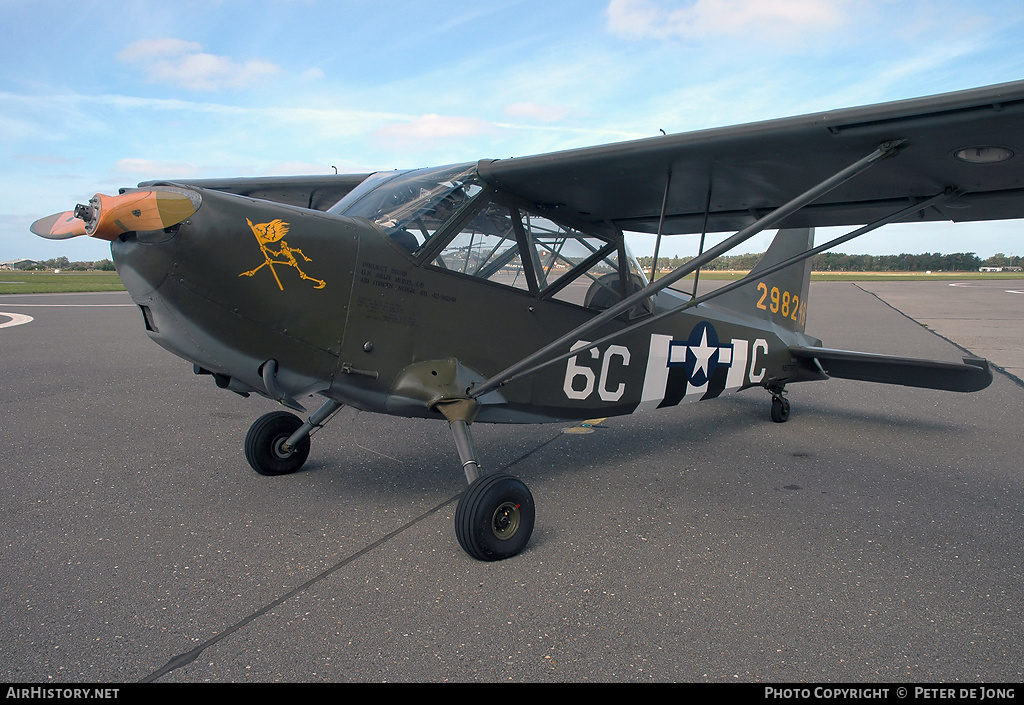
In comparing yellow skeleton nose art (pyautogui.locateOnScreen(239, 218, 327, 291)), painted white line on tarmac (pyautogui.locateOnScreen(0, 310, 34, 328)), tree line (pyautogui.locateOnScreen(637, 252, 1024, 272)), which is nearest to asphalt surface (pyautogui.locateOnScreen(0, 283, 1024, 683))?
yellow skeleton nose art (pyautogui.locateOnScreen(239, 218, 327, 291))

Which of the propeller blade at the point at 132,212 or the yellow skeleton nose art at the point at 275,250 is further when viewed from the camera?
the yellow skeleton nose art at the point at 275,250

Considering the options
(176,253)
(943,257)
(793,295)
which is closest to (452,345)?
(176,253)

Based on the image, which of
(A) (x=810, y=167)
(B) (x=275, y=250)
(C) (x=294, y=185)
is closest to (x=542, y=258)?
(A) (x=810, y=167)

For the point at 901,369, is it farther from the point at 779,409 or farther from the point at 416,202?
the point at 416,202

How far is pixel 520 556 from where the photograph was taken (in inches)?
129

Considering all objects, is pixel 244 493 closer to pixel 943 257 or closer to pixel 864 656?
pixel 864 656

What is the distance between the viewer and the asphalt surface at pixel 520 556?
236cm

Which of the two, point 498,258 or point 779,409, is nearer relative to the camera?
point 498,258

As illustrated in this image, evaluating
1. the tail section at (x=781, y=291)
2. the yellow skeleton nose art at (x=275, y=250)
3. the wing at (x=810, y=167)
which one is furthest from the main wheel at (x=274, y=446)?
the tail section at (x=781, y=291)

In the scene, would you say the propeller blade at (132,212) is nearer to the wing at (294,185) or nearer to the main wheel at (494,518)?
the main wheel at (494,518)

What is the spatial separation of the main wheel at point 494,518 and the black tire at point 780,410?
4079 millimetres

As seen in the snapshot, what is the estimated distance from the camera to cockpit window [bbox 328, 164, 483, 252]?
3709mm

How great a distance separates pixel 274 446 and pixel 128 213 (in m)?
2.08

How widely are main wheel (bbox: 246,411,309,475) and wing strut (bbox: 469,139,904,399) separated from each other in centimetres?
154
